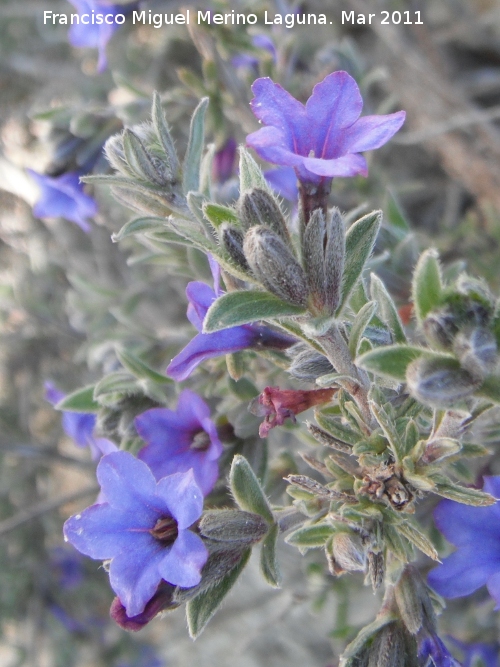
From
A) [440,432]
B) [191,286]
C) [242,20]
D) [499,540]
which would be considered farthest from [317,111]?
[242,20]

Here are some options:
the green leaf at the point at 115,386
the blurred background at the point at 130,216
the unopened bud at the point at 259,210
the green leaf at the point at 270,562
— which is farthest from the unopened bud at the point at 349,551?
the blurred background at the point at 130,216

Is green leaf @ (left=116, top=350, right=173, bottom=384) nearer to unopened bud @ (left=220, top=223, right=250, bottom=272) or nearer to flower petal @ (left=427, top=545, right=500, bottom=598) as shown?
unopened bud @ (left=220, top=223, right=250, bottom=272)

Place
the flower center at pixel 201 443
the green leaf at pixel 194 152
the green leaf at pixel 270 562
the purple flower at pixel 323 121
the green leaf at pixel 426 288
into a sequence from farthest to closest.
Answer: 1. the flower center at pixel 201 443
2. the green leaf at pixel 194 152
3. the green leaf at pixel 270 562
4. the purple flower at pixel 323 121
5. the green leaf at pixel 426 288

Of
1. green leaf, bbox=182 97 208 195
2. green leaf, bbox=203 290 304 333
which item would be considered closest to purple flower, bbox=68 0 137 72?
green leaf, bbox=182 97 208 195

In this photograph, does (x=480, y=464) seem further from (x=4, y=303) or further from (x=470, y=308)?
(x=4, y=303)

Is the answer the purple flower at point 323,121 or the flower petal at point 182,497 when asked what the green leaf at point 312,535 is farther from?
the purple flower at point 323,121
